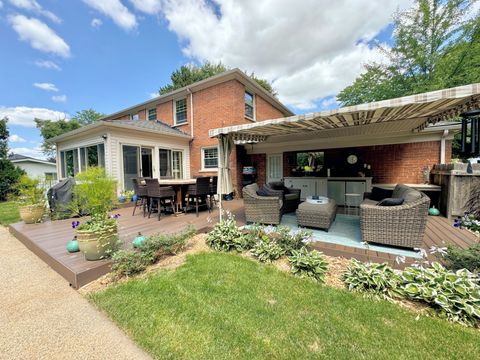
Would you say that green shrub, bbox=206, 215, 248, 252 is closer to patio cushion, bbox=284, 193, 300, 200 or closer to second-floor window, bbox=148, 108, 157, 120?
patio cushion, bbox=284, 193, 300, 200

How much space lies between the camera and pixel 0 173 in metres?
12.1

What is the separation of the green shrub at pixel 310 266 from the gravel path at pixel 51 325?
2.02 metres

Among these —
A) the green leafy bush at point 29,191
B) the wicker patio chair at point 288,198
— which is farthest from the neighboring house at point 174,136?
the wicker patio chair at point 288,198

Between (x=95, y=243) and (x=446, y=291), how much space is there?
14.8 feet

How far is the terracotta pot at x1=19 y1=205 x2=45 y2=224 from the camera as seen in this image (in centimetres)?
541

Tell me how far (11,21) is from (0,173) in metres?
10.1

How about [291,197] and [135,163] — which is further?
[135,163]

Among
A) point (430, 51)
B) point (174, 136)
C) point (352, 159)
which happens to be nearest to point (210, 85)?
point (174, 136)

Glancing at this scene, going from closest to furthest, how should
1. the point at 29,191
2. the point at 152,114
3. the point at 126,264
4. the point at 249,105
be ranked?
the point at 126,264, the point at 29,191, the point at 249,105, the point at 152,114

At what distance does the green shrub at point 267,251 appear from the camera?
3.25 m

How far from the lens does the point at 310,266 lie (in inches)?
110

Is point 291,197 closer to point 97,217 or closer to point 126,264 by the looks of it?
point 126,264

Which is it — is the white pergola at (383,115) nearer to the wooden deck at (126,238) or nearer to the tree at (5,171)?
the wooden deck at (126,238)

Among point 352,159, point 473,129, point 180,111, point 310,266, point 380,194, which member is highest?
point 180,111
